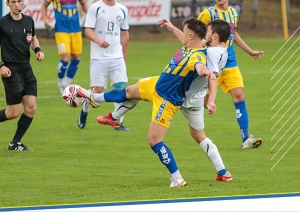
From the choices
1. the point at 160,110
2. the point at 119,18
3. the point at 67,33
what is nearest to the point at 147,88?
the point at 160,110

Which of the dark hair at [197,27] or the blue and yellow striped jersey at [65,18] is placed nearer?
the dark hair at [197,27]

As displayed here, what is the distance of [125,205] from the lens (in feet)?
15.9

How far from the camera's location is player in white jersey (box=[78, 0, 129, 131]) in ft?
43.9

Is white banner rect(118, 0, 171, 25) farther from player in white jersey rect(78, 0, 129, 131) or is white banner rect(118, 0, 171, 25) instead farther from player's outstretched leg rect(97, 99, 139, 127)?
player's outstretched leg rect(97, 99, 139, 127)

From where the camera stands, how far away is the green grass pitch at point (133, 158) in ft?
28.5

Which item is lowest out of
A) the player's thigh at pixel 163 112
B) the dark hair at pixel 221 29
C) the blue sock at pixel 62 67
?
the blue sock at pixel 62 67

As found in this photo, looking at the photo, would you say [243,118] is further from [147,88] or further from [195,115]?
[147,88]

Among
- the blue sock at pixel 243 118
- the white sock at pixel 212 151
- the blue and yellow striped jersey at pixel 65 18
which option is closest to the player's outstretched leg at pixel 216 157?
the white sock at pixel 212 151

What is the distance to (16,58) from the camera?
1123 cm

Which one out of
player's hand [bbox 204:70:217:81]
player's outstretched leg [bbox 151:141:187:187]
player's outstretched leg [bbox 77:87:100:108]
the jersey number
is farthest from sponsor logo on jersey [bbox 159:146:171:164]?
the jersey number

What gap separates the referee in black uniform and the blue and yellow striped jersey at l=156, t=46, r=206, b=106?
9.18 feet

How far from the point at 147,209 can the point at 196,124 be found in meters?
4.46

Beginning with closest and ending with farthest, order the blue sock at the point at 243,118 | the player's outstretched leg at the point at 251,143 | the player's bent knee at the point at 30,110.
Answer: the player's bent knee at the point at 30,110 < the player's outstretched leg at the point at 251,143 < the blue sock at the point at 243,118

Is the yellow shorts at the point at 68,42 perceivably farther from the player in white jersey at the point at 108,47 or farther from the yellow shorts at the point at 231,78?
the yellow shorts at the point at 231,78
